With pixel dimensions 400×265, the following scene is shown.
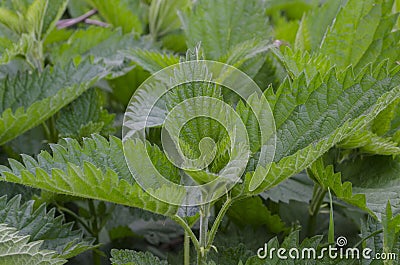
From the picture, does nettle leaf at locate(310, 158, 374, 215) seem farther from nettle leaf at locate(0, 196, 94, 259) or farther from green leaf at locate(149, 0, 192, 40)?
green leaf at locate(149, 0, 192, 40)

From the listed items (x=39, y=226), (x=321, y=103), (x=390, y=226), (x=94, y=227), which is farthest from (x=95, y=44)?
(x=390, y=226)

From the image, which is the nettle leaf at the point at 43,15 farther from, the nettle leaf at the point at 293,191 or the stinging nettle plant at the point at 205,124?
the nettle leaf at the point at 293,191

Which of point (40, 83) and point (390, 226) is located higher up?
point (40, 83)

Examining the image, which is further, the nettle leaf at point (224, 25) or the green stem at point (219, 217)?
the nettle leaf at point (224, 25)

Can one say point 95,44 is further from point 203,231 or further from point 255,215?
point 203,231

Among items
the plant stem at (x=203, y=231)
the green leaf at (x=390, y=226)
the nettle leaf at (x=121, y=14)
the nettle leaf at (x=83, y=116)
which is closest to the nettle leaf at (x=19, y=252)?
the plant stem at (x=203, y=231)

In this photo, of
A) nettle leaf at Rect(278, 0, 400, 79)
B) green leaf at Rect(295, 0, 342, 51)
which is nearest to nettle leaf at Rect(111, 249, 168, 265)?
nettle leaf at Rect(278, 0, 400, 79)
